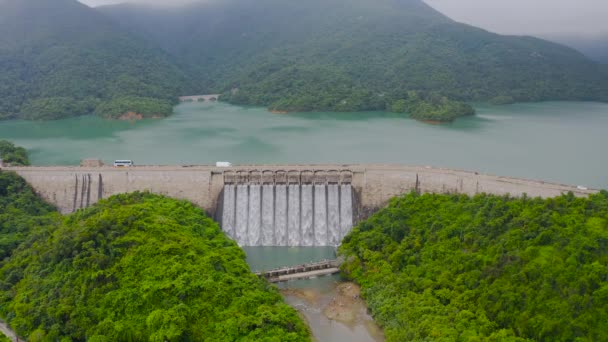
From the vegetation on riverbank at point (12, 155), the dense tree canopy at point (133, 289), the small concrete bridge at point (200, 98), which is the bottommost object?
the dense tree canopy at point (133, 289)

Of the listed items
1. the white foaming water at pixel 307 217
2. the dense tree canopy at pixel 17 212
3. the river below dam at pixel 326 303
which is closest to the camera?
the river below dam at pixel 326 303

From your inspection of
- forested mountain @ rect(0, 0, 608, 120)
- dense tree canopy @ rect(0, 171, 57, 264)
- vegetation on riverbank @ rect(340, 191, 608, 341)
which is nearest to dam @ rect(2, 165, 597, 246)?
dense tree canopy @ rect(0, 171, 57, 264)

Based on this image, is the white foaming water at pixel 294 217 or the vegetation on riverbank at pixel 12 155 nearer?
the white foaming water at pixel 294 217

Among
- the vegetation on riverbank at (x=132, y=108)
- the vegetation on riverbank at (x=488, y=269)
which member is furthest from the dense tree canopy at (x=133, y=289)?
the vegetation on riverbank at (x=132, y=108)

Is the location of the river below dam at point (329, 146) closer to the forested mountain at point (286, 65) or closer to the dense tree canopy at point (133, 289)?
the dense tree canopy at point (133, 289)

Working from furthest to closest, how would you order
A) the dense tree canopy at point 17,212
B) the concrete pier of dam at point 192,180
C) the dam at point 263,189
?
the concrete pier of dam at point 192,180 → the dam at point 263,189 → the dense tree canopy at point 17,212

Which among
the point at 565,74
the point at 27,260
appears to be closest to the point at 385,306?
the point at 27,260
